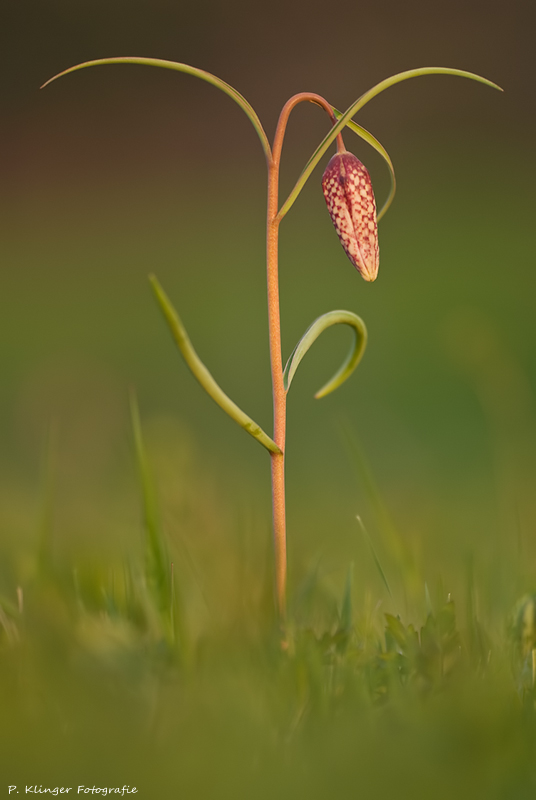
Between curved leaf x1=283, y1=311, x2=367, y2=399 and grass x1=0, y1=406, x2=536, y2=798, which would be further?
curved leaf x1=283, y1=311, x2=367, y2=399

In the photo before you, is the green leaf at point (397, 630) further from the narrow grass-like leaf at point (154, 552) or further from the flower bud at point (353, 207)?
the flower bud at point (353, 207)

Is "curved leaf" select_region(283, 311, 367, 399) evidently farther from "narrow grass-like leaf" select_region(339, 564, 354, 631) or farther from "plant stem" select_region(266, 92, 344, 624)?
"narrow grass-like leaf" select_region(339, 564, 354, 631)

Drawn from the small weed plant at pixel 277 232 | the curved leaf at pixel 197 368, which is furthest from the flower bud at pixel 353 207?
the curved leaf at pixel 197 368

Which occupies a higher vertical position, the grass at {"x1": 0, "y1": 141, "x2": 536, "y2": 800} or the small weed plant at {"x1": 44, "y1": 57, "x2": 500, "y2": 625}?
the small weed plant at {"x1": 44, "y1": 57, "x2": 500, "y2": 625}

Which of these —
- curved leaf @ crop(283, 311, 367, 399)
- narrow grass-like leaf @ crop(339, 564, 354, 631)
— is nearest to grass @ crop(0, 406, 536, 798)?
narrow grass-like leaf @ crop(339, 564, 354, 631)

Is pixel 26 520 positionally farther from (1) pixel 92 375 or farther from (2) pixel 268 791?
(1) pixel 92 375

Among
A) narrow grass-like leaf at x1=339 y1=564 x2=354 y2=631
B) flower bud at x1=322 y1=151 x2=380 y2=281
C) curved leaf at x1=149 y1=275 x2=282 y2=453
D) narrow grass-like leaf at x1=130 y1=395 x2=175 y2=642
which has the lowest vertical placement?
narrow grass-like leaf at x1=339 y1=564 x2=354 y2=631

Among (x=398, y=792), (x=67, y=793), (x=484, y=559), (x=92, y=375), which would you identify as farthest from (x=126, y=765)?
(x=92, y=375)
